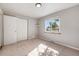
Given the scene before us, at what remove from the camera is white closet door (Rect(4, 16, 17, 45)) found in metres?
3.25

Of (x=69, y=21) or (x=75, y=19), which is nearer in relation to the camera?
(x=75, y=19)

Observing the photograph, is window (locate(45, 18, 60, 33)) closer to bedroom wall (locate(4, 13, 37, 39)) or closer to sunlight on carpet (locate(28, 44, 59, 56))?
bedroom wall (locate(4, 13, 37, 39))

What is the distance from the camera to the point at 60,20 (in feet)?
12.4

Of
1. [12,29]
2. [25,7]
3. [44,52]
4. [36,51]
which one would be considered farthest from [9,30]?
[44,52]

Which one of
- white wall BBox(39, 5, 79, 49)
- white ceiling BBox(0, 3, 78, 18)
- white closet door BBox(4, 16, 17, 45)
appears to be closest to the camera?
white ceiling BBox(0, 3, 78, 18)

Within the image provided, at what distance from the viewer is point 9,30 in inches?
133

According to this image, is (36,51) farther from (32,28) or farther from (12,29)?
(32,28)

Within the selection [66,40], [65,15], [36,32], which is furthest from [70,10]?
[36,32]

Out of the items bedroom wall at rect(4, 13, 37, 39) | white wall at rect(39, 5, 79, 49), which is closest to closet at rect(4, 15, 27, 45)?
bedroom wall at rect(4, 13, 37, 39)

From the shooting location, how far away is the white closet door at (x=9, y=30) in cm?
325

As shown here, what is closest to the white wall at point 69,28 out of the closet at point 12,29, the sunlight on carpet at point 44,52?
the sunlight on carpet at point 44,52

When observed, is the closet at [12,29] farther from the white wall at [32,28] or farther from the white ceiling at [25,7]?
the white wall at [32,28]

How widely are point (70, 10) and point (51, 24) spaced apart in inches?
51.1

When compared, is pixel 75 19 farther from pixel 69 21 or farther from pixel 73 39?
pixel 73 39
